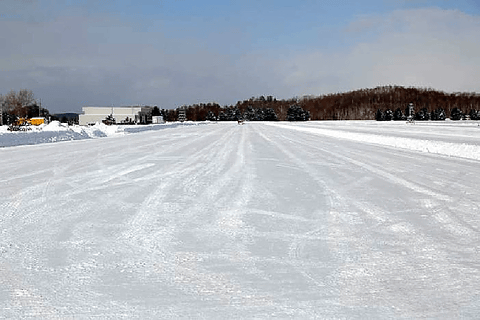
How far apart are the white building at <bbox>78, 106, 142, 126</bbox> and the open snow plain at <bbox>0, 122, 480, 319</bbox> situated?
16150cm

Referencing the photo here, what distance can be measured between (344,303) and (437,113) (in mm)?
144093

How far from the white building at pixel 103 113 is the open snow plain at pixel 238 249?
162 meters

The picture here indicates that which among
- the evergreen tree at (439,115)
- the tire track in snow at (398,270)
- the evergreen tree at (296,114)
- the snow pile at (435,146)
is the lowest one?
the tire track in snow at (398,270)

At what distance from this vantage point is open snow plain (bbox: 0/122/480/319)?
10.4 feet

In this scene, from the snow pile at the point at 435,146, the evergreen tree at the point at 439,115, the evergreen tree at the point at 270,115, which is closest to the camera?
the snow pile at the point at 435,146

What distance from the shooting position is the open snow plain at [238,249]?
3.18 m

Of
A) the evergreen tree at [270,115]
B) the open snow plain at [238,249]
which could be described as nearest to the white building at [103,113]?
the evergreen tree at [270,115]

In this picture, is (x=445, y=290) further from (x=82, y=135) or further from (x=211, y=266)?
(x=82, y=135)

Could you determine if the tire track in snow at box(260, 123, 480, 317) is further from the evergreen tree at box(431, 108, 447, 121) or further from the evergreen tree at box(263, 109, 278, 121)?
the evergreen tree at box(263, 109, 278, 121)

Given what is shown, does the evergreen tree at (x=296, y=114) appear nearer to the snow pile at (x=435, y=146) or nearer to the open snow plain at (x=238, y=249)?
the snow pile at (x=435, y=146)

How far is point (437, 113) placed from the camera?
13300 centimetres

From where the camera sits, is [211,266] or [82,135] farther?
[82,135]

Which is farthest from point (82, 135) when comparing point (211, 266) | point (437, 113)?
point (437, 113)

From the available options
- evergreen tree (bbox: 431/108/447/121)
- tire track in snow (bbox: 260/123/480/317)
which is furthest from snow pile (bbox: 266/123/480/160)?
evergreen tree (bbox: 431/108/447/121)
